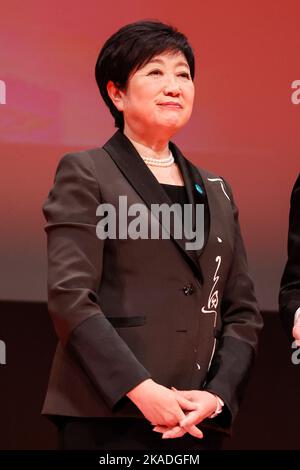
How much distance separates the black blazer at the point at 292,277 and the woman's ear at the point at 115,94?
532 millimetres

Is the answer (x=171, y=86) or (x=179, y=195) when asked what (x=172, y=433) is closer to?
(x=179, y=195)

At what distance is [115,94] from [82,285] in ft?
1.72

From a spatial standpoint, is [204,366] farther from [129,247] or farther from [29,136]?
[29,136]

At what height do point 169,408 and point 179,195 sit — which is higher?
point 179,195

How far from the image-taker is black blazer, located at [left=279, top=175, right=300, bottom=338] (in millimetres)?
2326

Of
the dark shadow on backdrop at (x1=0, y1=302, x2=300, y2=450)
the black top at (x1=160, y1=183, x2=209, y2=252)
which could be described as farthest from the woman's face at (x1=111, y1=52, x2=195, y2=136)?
the dark shadow on backdrop at (x1=0, y1=302, x2=300, y2=450)

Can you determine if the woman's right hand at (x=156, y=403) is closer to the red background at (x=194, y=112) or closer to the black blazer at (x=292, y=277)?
the black blazer at (x=292, y=277)

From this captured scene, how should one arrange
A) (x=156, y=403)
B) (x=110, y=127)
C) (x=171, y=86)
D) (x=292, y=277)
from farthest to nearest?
(x=110, y=127)
(x=292, y=277)
(x=171, y=86)
(x=156, y=403)

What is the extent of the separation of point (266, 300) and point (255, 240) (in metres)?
0.21

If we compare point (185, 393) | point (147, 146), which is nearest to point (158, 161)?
point (147, 146)

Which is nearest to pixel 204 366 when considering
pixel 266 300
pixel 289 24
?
pixel 266 300

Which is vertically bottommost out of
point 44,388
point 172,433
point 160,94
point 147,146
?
point 44,388

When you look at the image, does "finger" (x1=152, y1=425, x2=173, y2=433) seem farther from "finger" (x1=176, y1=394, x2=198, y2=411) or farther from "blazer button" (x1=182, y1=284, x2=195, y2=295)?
"blazer button" (x1=182, y1=284, x2=195, y2=295)

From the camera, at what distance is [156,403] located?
1.97 meters
